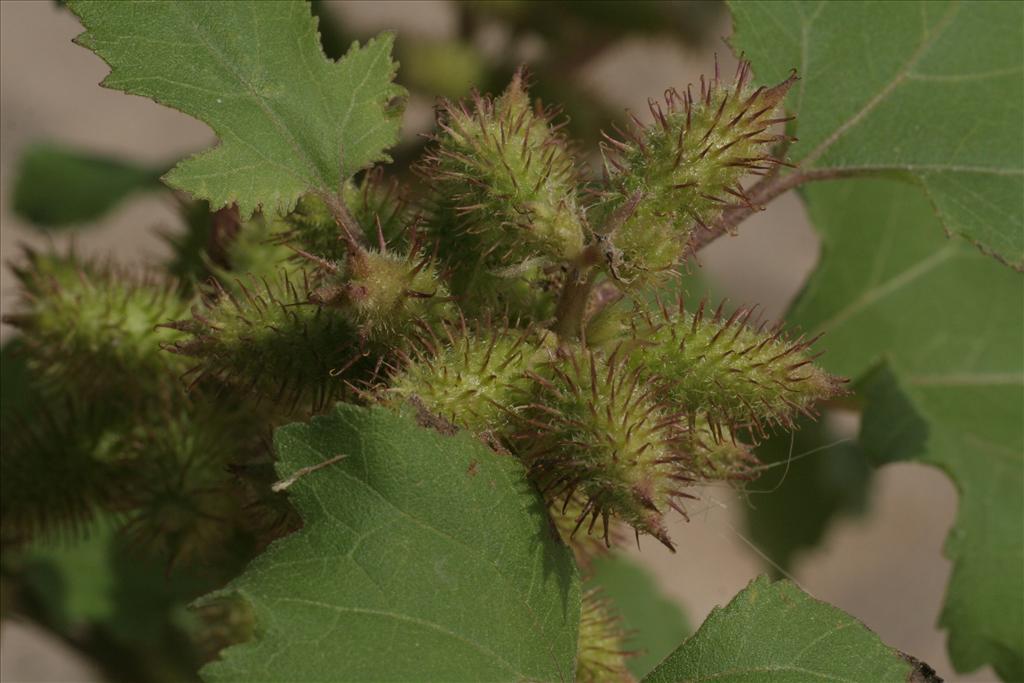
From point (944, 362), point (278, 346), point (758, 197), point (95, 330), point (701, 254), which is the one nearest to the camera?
point (278, 346)

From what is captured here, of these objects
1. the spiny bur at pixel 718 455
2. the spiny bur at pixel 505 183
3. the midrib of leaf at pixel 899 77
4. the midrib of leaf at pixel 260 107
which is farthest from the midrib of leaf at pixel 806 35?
the midrib of leaf at pixel 260 107

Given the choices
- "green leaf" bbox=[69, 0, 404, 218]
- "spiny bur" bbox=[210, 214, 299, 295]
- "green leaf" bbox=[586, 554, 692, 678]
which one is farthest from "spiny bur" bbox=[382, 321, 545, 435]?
"green leaf" bbox=[586, 554, 692, 678]

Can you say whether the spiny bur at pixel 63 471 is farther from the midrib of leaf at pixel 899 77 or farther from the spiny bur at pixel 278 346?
the midrib of leaf at pixel 899 77

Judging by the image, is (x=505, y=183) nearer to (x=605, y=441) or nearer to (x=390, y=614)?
(x=605, y=441)

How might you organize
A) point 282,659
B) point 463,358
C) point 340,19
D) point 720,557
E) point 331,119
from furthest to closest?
point 720,557
point 340,19
point 331,119
point 463,358
point 282,659

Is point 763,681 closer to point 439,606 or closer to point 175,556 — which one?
point 439,606

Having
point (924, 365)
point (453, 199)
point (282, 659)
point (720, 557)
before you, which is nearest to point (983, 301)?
point (924, 365)

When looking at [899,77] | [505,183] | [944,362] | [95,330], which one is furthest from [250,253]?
[944,362]
